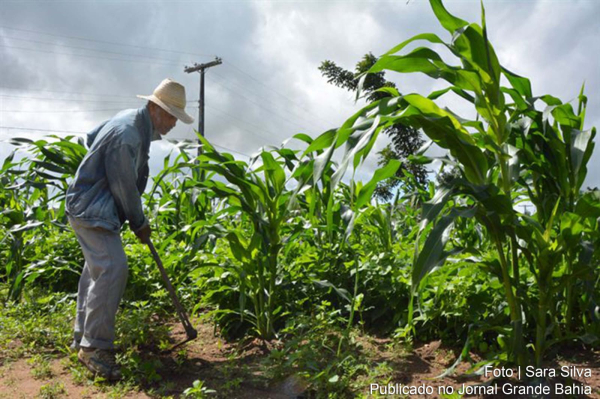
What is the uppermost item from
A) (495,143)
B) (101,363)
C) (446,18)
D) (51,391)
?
(446,18)

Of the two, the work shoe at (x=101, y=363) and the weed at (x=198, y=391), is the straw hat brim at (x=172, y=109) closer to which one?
the work shoe at (x=101, y=363)

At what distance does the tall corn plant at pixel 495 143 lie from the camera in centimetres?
185

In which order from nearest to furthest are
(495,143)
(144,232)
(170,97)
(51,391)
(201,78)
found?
1. (495,143)
2. (51,391)
3. (144,232)
4. (170,97)
5. (201,78)

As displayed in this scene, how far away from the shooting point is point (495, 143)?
6.48 feet

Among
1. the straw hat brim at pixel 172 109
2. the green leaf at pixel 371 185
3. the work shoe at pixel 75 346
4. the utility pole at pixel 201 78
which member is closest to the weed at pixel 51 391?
the work shoe at pixel 75 346

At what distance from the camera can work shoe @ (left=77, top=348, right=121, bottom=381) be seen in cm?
277

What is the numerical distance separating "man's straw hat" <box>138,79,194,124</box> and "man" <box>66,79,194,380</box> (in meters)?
0.17

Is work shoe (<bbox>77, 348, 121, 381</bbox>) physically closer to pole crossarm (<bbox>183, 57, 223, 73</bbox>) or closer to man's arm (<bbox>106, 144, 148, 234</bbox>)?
man's arm (<bbox>106, 144, 148, 234</bbox>)

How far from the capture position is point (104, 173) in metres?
2.89

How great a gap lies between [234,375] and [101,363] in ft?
2.32

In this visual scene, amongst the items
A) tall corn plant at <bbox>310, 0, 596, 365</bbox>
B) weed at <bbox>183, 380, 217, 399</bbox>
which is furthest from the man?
tall corn plant at <bbox>310, 0, 596, 365</bbox>

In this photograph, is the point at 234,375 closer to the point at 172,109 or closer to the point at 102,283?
the point at 102,283

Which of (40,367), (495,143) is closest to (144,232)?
(40,367)

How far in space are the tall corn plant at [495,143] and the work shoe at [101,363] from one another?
1736 millimetres
